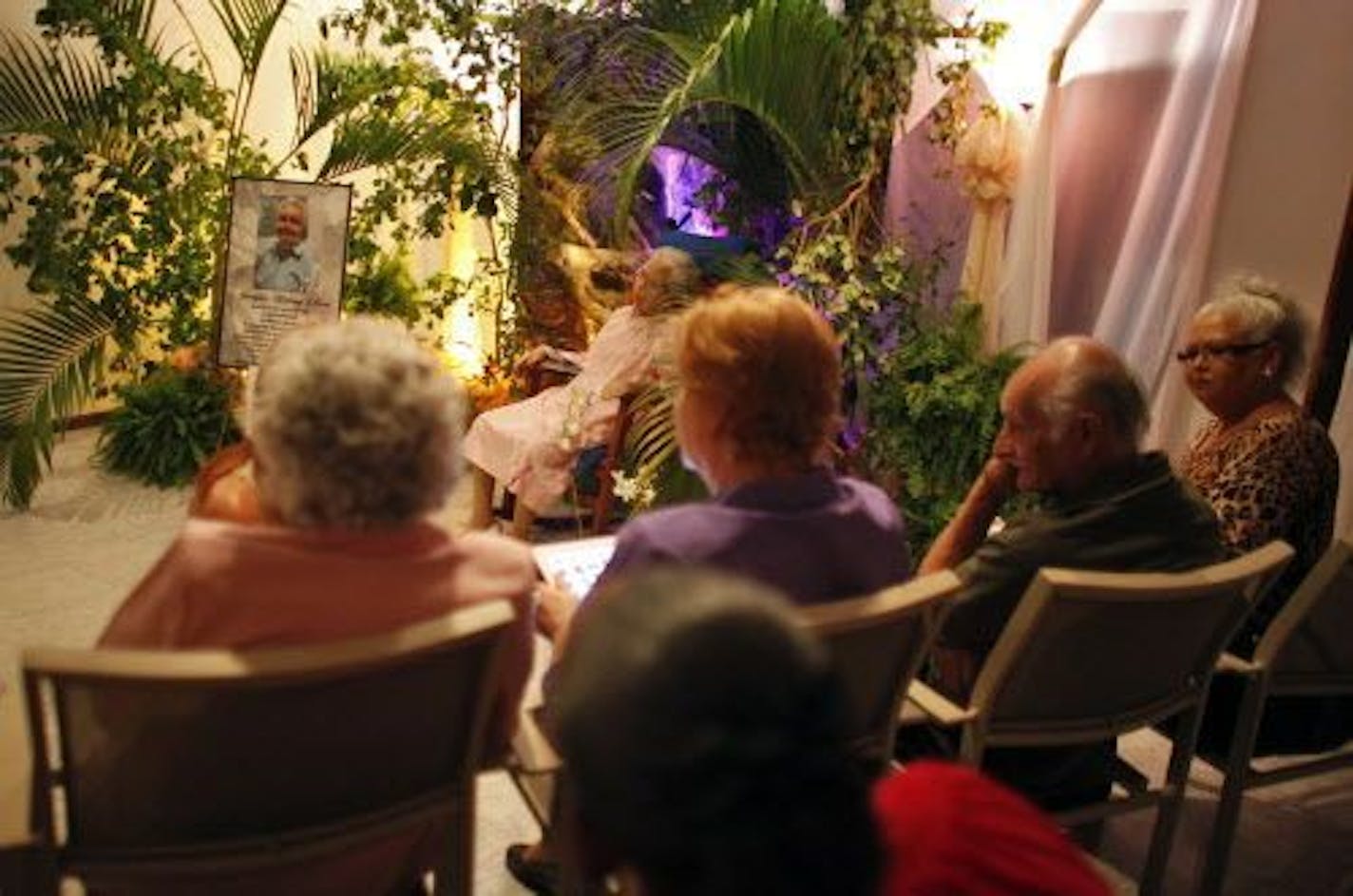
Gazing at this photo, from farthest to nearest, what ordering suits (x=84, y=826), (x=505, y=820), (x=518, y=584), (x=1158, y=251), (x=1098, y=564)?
(x=1158, y=251) → (x=505, y=820) → (x=1098, y=564) → (x=518, y=584) → (x=84, y=826)

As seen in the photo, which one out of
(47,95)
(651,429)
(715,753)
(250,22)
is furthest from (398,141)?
(715,753)

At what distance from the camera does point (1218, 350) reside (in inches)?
93.4

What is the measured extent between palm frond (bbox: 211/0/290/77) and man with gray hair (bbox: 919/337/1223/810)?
11.3 ft

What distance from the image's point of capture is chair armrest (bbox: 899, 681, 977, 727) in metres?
1.68

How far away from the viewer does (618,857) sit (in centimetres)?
68

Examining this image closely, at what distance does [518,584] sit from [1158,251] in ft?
9.11

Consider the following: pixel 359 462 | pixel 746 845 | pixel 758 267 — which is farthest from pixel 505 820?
pixel 758 267

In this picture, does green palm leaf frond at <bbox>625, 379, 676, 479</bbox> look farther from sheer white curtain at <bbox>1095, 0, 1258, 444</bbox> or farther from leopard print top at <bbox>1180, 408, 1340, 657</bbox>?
leopard print top at <bbox>1180, 408, 1340, 657</bbox>

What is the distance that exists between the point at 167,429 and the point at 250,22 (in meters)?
1.60

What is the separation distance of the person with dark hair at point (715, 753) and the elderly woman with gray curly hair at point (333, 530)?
648mm

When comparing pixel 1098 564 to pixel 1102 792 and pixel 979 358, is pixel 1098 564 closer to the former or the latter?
pixel 1102 792

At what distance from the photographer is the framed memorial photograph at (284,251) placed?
411 centimetres

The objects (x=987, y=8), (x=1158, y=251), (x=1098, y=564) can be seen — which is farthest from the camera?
(x=987, y=8)

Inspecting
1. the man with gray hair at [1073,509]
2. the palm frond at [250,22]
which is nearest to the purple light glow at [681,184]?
the palm frond at [250,22]
